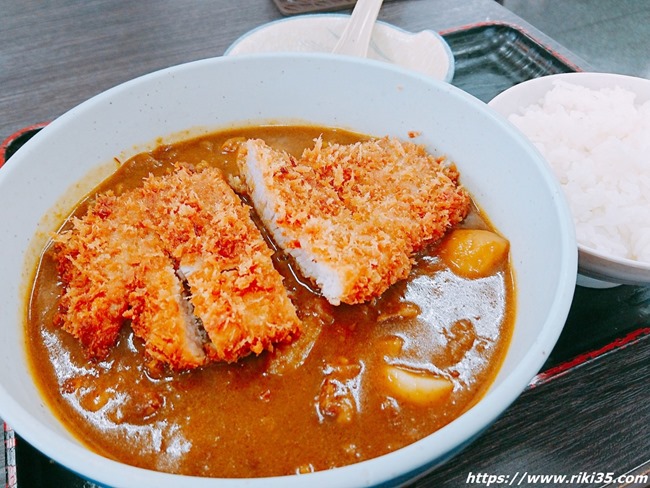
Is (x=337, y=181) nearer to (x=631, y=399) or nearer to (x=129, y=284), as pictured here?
(x=129, y=284)

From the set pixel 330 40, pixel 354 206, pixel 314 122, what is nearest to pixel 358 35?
pixel 330 40

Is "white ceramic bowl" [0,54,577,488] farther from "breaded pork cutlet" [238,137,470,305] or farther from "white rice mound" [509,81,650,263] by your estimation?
"white rice mound" [509,81,650,263]

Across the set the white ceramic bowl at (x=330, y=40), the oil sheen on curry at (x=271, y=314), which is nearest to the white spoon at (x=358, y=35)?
the white ceramic bowl at (x=330, y=40)

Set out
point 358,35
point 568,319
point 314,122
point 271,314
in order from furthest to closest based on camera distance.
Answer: point 358,35
point 314,122
point 568,319
point 271,314

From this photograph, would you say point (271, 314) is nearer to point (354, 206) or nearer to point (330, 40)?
point (354, 206)

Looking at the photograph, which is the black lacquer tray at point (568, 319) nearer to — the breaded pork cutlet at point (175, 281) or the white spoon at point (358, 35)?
the breaded pork cutlet at point (175, 281)

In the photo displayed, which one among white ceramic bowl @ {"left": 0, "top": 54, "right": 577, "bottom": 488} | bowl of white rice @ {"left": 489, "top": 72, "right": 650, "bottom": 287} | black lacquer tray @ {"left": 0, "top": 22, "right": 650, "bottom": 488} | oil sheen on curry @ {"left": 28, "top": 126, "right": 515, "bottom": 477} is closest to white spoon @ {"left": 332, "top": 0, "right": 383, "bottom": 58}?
black lacquer tray @ {"left": 0, "top": 22, "right": 650, "bottom": 488}

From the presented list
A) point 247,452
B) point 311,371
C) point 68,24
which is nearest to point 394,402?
point 311,371
